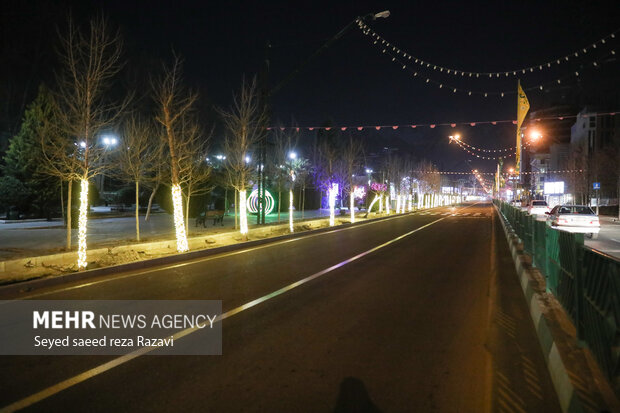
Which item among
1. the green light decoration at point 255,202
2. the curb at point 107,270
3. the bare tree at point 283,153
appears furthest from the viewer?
the green light decoration at point 255,202

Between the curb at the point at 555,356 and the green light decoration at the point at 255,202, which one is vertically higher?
the green light decoration at the point at 255,202

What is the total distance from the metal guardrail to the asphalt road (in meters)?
0.65

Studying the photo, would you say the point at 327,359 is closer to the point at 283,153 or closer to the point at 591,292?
the point at 591,292

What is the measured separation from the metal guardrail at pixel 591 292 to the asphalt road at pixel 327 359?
2.13ft

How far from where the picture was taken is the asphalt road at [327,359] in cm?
410

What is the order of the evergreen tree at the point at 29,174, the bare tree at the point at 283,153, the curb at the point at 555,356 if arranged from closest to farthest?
the curb at the point at 555,356 → the evergreen tree at the point at 29,174 → the bare tree at the point at 283,153

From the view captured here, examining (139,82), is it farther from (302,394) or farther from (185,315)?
(302,394)

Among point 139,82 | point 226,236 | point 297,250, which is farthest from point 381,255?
point 139,82

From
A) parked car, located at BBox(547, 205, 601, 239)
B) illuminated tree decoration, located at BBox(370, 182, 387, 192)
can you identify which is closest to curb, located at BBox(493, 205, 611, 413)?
parked car, located at BBox(547, 205, 601, 239)

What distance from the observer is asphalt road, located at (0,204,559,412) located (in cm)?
410

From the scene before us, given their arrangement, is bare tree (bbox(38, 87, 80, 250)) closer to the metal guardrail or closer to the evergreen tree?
the metal guardrail

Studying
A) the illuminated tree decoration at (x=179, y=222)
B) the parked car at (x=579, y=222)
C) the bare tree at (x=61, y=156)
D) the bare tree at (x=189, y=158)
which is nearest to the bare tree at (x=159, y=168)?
the bare tree at (x=189, y=158)

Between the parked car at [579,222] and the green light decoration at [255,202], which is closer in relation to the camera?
the parked car at [579,222]

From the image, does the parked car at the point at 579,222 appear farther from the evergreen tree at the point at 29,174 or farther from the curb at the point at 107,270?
the evergreen tree at the point at 29,174
